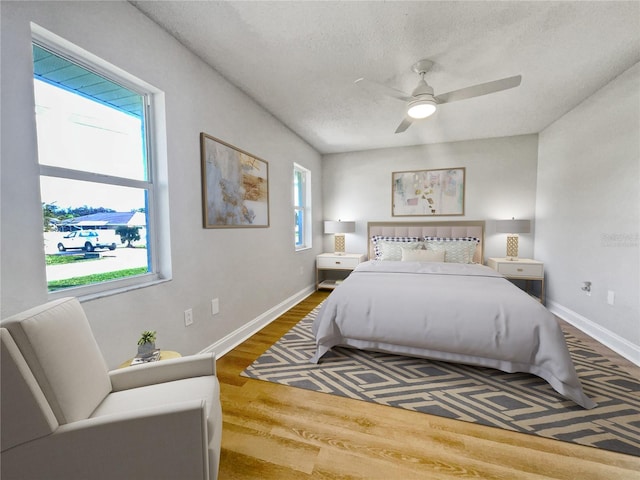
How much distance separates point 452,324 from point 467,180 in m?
3.11

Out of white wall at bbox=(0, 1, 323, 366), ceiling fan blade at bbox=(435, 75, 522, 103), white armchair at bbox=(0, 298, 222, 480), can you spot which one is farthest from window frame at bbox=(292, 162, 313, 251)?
white armchair at bbox=(0, 298, 222, 480)

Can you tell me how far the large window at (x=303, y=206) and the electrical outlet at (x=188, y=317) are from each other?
236 cm

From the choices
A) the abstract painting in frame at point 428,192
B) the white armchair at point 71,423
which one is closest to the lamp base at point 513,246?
the abstract painting in frame at point 428,192

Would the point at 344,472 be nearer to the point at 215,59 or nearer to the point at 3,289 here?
the point at 3,289

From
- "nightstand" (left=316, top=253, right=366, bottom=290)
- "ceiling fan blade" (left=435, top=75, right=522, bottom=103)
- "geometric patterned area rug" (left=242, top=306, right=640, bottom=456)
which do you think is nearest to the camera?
"geometric patterned area rug" (left=242, top=306, right=640, bottom=456)

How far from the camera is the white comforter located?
1805 mm

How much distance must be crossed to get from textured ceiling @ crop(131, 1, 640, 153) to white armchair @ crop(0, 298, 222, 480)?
196 centimetres

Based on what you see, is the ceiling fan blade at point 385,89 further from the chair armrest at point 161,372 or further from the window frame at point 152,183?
the chair armrest at point 161,372

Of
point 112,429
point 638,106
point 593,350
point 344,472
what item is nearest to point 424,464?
point 344,472

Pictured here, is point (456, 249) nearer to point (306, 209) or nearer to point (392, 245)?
point (392, 245)

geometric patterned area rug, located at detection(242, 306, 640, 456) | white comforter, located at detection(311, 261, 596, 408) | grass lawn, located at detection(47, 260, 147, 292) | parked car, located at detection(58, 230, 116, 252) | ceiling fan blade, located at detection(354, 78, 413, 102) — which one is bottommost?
geometric patterned area rug, located at detection(242, 306, 640, 456)

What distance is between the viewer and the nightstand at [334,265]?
4.47 meters

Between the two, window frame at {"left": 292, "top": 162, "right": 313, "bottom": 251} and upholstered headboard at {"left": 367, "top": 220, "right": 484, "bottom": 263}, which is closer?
upholstered headboard at {"left": 367, "top": 220, "right": 484, "bottom": 263}

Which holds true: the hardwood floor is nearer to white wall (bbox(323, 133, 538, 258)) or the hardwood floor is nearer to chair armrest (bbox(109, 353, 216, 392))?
chair armrest (bbox(109, 353, 216, 392))
